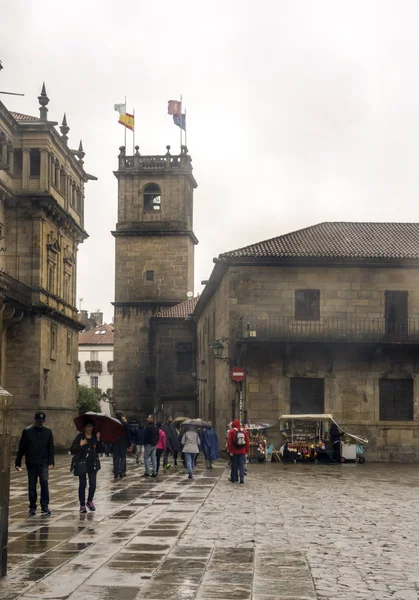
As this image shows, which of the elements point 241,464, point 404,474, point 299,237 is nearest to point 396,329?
point 299,237

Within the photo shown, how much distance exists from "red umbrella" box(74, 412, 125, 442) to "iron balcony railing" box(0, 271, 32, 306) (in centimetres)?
2186

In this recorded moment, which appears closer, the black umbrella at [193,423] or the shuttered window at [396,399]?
the black umbrella at [193,423]

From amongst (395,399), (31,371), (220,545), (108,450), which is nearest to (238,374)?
(395,399)

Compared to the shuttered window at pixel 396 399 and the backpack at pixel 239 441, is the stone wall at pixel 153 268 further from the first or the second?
the backpack at pixel 239 441

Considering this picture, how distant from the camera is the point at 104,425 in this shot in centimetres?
1599

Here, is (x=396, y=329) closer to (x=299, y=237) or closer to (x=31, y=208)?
(x=299, y=237)

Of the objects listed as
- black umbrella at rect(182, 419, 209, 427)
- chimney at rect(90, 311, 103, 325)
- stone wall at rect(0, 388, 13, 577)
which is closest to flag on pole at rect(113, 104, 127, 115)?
black umbrella at rect(182, 419, 209, 427)

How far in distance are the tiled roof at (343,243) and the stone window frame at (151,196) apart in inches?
951

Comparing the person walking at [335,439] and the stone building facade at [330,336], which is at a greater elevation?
the stone building facade at [330,336]

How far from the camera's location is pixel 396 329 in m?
34.2

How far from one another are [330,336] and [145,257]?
2891 centimetres

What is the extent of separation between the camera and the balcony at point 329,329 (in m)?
33.4

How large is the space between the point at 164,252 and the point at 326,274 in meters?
27.6

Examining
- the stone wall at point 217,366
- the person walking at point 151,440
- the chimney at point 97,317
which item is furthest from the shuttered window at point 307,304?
the chimney at point 97,317
